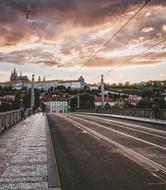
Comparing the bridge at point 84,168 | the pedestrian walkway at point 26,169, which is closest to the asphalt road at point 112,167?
the bridge at point 84,168

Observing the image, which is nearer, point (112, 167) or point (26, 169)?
point (26, 169)

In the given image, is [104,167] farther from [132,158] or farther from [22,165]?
[22,165]

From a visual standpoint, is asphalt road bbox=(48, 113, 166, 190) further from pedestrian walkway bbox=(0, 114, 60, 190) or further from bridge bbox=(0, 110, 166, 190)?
pedestrian walkway bbox=(0, 114, 60, 190)

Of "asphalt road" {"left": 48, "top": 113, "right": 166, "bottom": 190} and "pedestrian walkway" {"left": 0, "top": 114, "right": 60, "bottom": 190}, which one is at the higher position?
"pedestrian walkway" {"left": 0, "top": 114, "right": 60, "bottom": 190}

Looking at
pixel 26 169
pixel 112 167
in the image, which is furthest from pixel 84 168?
pixel 26 169

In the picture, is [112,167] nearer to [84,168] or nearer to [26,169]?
[84,168]

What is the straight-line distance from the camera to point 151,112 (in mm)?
31875

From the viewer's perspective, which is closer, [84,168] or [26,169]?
[26,169]

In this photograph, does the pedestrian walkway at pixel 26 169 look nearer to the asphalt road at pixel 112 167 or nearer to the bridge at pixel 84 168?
the bridge at pixel 84 168

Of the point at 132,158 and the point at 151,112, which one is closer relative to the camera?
the point at 132,158

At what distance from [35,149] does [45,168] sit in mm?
3182

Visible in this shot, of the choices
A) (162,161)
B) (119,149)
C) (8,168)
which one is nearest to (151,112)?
(119,149)

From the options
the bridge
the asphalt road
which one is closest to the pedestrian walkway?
the bridge

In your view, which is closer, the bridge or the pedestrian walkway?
the pedestrian walkway
